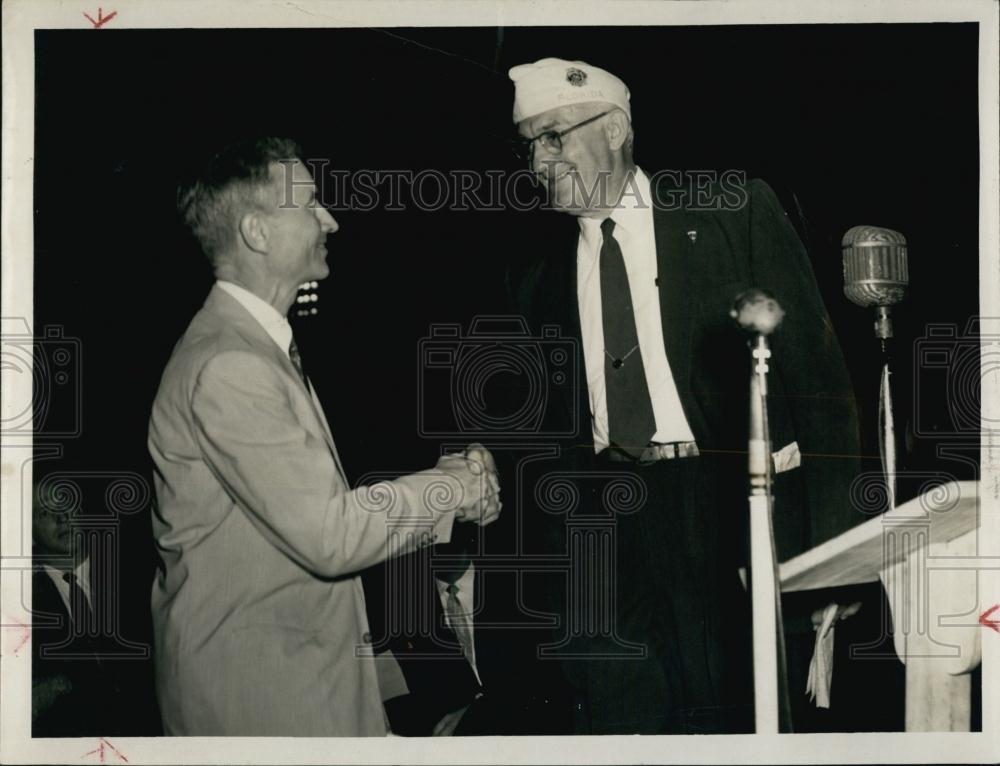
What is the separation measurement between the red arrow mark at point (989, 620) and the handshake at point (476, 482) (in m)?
1.18

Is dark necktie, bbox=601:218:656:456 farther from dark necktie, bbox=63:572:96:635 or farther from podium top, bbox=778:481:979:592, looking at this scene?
dark necktie, bbox=63:572:96:635

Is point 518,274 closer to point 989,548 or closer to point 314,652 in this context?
point 314,652

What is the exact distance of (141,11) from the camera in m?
2.97

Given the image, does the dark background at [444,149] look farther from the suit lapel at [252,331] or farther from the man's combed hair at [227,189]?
the suit lapel at [252,331]

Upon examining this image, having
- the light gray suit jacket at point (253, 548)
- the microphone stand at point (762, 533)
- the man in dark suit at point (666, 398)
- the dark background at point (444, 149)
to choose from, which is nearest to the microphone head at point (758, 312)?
the microphone stand at point (762, 533)

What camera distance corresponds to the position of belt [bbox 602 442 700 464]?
287 cm

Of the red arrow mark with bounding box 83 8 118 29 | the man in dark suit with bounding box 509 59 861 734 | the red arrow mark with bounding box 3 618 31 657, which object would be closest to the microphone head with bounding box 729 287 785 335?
the man in dark suit with bounding box 509 59 861 734

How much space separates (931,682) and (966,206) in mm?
1144

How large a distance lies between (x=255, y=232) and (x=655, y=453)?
107 centimetres

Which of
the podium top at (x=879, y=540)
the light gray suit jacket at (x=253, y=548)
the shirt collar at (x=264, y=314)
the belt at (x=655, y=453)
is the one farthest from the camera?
the belt at (x=655, y=453)

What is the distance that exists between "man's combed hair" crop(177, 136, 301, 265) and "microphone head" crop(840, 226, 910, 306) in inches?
53.1

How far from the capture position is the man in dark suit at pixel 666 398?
284 centimetres

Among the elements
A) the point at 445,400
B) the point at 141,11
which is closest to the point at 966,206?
the point at 445,400

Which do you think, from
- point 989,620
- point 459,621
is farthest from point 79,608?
point 989,620
